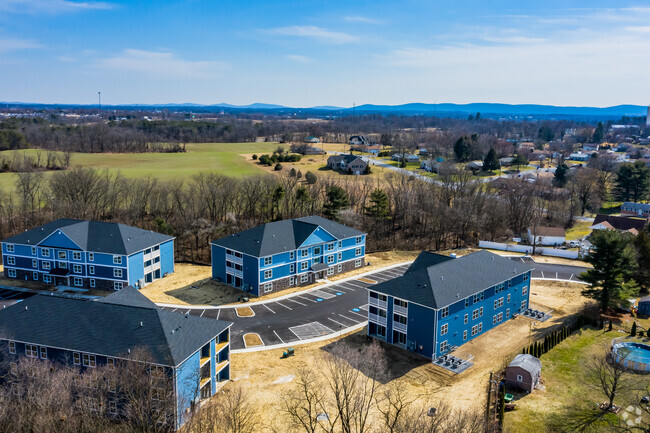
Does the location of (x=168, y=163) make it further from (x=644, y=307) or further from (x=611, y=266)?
(x=644, y=307)

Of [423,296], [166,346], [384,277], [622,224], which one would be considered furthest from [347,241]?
[622,224]

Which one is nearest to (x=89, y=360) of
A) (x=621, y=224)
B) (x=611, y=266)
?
(x=611, y=266)

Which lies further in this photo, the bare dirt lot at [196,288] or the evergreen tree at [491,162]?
the evergreen tree at [491,162]

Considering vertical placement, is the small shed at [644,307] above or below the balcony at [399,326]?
below

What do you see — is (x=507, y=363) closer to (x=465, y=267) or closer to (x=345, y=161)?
(x=465, y=267)

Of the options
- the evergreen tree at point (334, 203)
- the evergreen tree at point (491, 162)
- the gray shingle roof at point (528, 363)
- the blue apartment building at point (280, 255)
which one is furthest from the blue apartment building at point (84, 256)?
the evergreen tree at point (491, 162)

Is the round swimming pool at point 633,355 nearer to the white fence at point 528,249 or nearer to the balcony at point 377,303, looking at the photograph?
the balcony at point 377,303

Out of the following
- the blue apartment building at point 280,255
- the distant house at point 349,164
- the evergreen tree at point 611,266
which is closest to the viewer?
the evergreen tree at point 611,266
